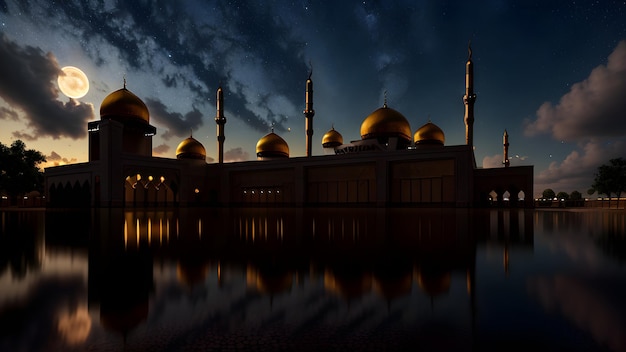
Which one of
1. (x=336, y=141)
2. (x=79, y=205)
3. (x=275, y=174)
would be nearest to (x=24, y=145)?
(x=79, y=205)

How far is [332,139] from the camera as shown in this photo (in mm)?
39438

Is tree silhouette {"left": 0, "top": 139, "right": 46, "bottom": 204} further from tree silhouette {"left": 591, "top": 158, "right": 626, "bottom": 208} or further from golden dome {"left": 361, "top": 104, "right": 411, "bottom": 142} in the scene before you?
tree silhouette {"left": 591, "top": 158, "right": 626, "bottom": 208}

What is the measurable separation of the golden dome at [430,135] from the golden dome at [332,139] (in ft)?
29.8

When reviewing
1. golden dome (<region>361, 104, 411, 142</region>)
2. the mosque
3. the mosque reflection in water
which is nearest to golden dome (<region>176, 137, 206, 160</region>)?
the mosque

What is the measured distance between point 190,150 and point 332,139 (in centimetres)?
1684

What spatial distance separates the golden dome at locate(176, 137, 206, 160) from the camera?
39062 millimetres

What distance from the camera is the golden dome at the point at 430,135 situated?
33.7 metres

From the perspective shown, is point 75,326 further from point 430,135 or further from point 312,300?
point 430,135

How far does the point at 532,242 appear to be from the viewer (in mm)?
5840

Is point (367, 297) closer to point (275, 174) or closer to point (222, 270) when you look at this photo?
point (222, 270)

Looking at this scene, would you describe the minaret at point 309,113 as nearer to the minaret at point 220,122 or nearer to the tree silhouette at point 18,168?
the minaret at point 220,122

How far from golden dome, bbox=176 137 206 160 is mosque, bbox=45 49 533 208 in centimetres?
657

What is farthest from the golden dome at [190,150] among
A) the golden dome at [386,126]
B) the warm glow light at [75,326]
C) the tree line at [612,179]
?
the tree line at [612,179]

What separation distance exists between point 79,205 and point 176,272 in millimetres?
29893
